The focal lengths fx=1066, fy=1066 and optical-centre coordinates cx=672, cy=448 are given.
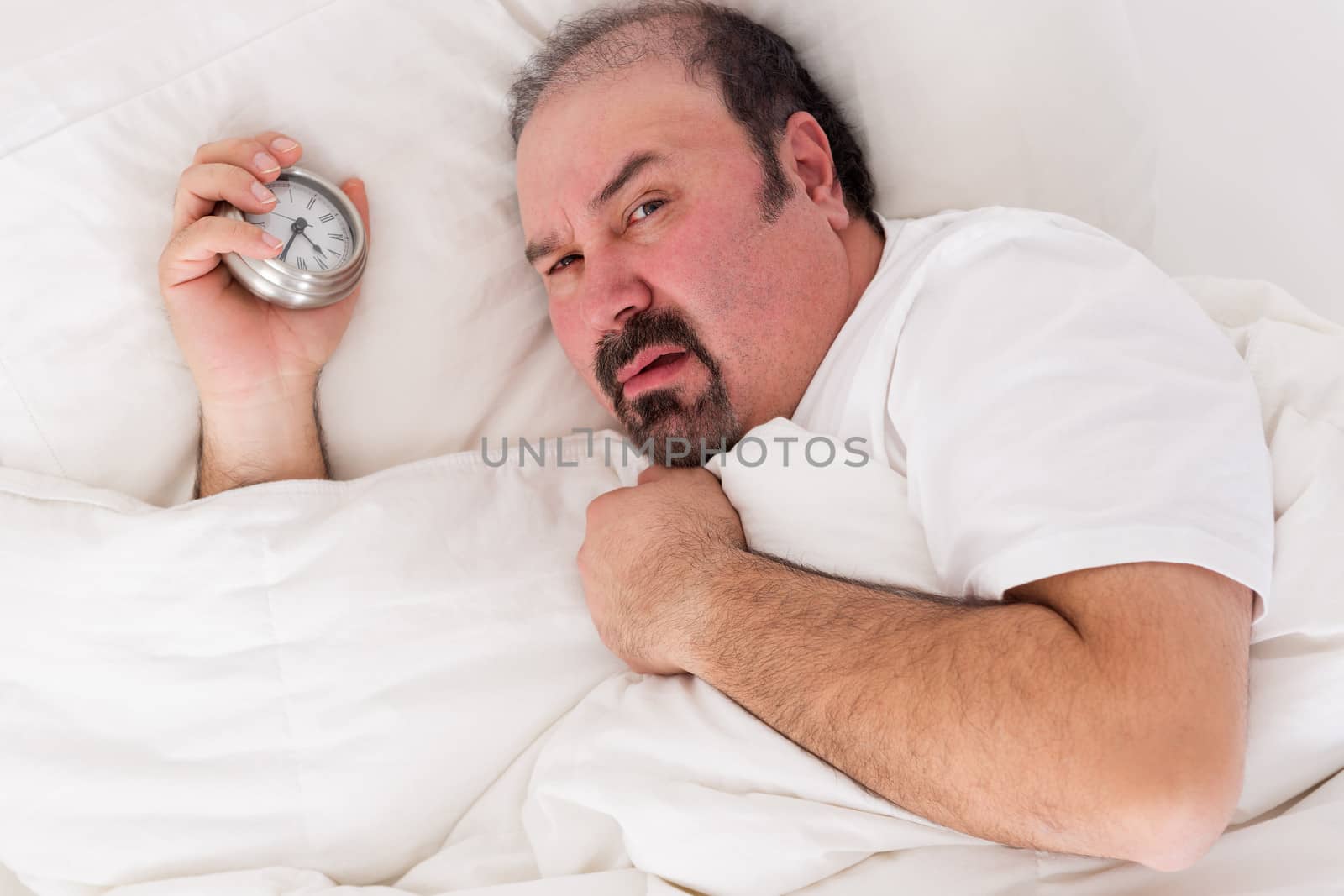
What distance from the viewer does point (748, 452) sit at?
137cm

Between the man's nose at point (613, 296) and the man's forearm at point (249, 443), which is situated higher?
the man's nose at point (613, 296)

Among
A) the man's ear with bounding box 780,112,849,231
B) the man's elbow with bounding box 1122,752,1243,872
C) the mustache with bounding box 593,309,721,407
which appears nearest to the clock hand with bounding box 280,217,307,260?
the mustache with bounding box 593,309,721,407

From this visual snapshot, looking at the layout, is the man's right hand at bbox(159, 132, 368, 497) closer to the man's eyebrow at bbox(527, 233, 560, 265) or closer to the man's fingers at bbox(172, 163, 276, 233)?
the man's fingers at bbox(172, 163, 276, 233)

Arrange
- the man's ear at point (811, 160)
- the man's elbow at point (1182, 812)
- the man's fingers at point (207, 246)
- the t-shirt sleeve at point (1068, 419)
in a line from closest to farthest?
the man's elbow at point (1182, 812) → the t-shirt sleeve at point (1068, 419) → the man's fingers at point (207, 246) → the man's ear at point (811, 160)

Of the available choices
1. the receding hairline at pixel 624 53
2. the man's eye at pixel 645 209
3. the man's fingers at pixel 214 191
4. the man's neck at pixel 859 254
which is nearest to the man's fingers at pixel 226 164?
the man's fingers at pixel 214 191

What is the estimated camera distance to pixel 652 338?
142 centimetres

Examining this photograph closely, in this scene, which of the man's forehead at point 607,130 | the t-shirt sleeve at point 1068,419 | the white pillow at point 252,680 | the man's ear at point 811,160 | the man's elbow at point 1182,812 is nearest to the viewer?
the man's elbow at point 1182,812

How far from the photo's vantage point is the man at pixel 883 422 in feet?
3.09

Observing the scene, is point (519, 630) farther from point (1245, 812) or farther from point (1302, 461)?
point (1302, 461)

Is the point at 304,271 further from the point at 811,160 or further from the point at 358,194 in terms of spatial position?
the point at 811,160

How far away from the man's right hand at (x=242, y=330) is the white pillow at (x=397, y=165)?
5 cm

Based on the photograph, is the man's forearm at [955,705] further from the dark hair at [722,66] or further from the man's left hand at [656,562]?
the dark hair at [722,66]

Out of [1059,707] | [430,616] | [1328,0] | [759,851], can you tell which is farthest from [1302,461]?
[1328,0]

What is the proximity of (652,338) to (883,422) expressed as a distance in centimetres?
33
